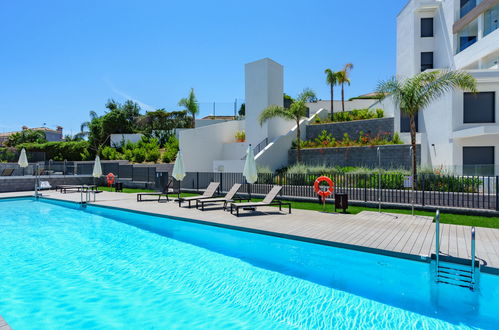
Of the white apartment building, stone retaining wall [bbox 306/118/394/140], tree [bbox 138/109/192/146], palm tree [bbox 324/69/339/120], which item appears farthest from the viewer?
tree [bbox 138/109/192/146]

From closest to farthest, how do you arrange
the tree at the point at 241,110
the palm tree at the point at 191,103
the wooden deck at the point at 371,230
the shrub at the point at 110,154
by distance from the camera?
the wooden deck at the point at 371,230 → the shrub at the point at 110,154 → the palm tree at the point at 191,103 → the tree at the point at 241,110

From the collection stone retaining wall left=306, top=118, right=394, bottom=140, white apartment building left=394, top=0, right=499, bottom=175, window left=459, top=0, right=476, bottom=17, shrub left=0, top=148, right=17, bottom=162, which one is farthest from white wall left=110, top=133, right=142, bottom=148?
window left=459, top=0, right=476, bottom=17

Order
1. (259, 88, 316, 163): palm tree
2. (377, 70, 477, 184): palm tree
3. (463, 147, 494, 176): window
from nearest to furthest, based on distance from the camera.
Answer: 1. (377, 70, 477, 184): palm tree
2. (463, 147, 494, 176): window
3. (259, 88, 316, 163): palm tree

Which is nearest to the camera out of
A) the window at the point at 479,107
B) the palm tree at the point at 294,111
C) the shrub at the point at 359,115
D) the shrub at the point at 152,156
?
the window at the point at 479,107

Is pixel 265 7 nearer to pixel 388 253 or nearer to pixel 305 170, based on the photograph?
pixel 305 170

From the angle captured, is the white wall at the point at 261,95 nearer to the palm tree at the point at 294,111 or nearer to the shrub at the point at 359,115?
the palm tree at the point at 294,111

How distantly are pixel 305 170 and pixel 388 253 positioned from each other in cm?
1063

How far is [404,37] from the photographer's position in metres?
26.4

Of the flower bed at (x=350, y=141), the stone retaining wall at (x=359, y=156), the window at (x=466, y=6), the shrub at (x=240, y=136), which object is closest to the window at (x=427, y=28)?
the window at (x=466, y=6)

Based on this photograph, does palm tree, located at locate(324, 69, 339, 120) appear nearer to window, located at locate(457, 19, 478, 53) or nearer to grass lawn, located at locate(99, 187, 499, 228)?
window, located at locate(457, 19, 478, 53)

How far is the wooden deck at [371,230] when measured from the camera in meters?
5.88

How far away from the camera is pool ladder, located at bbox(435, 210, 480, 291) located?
4.93 m

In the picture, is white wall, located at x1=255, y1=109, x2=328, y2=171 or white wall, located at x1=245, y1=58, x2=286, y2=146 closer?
white wall, located at x1=255, y1=109, x2=328, y2=171

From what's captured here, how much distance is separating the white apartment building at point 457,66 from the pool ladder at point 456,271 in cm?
747
